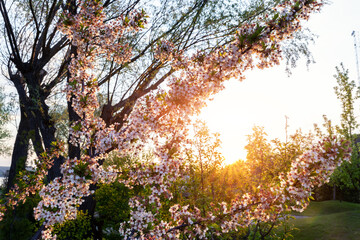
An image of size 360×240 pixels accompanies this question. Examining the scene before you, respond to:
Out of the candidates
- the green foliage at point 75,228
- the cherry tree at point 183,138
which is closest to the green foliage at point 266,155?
the cherry tree at point 183,138

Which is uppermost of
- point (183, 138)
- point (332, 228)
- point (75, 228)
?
point (183, 138)

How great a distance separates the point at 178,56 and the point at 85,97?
66.7 inches

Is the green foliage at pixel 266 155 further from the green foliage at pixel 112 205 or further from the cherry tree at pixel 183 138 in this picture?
the green foliage at pixel 112 205

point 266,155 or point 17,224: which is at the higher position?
point 266,155

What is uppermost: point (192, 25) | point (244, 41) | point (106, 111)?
point (192, 25)

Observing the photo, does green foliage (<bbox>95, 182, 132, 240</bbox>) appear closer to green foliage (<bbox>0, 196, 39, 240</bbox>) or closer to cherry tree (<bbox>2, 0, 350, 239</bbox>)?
green foliage (<bbox>0, 196, 39, 240</bbox>)

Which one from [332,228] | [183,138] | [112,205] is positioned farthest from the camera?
[332,228]

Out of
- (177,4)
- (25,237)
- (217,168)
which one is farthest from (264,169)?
(25,237)

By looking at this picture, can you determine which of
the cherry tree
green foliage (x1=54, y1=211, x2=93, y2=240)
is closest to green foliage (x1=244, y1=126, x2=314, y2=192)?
the cherry tree

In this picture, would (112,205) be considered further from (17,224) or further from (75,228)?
(17,224)

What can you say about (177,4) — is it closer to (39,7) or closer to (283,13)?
(39,7)

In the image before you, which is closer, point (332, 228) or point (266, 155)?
point (266, 155)

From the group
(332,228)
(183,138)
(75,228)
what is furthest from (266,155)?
(332,228)

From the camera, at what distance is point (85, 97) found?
436 cm
